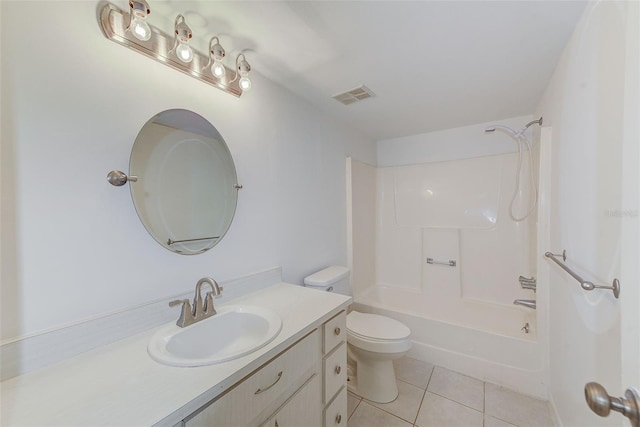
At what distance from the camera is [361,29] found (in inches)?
45.7

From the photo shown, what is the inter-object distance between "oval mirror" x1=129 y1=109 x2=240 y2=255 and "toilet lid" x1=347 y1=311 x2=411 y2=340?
1228mm

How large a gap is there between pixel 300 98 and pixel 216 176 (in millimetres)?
961

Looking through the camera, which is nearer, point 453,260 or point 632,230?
point 632,230

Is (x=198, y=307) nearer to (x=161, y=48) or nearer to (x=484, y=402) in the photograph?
(x=161, y=48)

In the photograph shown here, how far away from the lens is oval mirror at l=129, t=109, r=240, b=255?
1.03 metres

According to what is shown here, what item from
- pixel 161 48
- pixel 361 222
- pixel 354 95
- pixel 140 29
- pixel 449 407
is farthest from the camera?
pixel 361 222

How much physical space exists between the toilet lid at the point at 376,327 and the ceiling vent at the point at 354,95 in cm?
174

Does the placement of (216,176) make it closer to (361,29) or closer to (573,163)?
(361,29)

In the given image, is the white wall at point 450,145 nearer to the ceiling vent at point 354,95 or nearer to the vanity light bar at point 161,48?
the ceiling vent at point 354,95

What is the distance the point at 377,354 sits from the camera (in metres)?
1.71

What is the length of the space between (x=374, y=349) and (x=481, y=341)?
3.09 feet

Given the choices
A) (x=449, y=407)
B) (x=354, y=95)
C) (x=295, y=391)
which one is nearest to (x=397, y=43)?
(x=354, y=95)

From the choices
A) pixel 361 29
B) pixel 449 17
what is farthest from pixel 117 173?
pixel 449 17

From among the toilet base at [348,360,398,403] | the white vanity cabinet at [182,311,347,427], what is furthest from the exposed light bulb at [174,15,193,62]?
the toilet base at [348,360,398,403]
